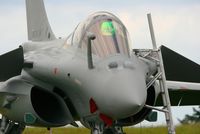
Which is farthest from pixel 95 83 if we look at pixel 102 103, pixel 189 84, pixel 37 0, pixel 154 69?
pixel 37 0

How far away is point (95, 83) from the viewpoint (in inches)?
405

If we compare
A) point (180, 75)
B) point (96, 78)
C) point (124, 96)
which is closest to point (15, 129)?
point (180, 75)

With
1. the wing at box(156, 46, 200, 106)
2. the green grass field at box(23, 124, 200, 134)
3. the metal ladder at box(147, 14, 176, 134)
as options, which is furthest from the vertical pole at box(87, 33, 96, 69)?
the green grass field at box(23, 124, 200, 134)

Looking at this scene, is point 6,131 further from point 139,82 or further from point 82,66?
point 139,82

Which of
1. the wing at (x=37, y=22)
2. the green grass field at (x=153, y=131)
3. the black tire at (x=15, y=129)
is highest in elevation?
the wing at (x=37, y=22)

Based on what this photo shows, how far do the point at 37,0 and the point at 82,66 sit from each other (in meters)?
8.35

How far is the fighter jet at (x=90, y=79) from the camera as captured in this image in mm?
9992

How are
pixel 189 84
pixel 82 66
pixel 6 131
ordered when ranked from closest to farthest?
pixel 82 66
pixel 6 131
pixel 189 84

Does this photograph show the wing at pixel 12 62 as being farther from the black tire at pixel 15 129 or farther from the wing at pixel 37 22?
the wing at pixel 37 22

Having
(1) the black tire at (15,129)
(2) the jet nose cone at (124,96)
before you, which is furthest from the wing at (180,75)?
(1) the black tire at (15,129)

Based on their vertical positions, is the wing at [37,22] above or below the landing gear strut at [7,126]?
above

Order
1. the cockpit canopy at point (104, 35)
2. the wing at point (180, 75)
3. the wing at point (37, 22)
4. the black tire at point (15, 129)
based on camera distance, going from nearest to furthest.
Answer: the cockpit canopy at point (104, 35) < the wing at point (180, 75) < the black tire at point (15, 129) < the wing at point (37, 22)

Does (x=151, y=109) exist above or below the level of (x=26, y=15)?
below

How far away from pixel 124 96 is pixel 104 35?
67.8 inches
